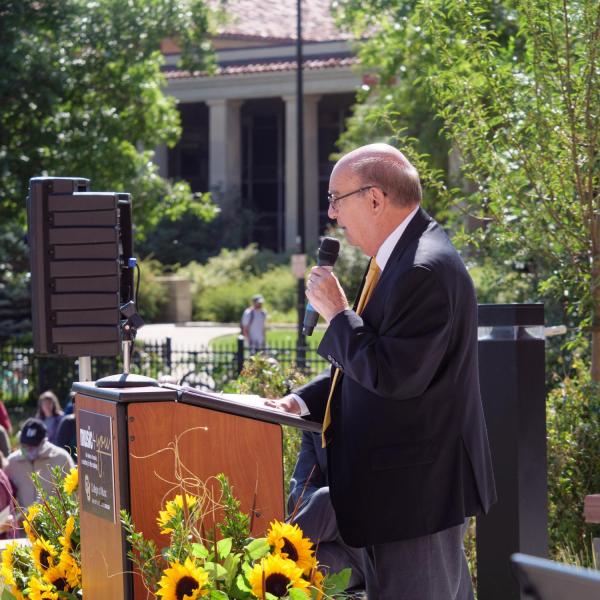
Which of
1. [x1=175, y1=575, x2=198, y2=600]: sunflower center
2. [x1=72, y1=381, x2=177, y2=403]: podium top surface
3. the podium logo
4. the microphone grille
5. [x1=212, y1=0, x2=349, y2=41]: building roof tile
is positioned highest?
[x1=212, y1=0, x2=349, y2=41]: building roof tile

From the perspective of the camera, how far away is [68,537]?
4293 mm

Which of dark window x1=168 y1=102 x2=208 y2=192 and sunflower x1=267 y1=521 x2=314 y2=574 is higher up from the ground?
dark window x1=168 y1=102 x2=208 y2=192

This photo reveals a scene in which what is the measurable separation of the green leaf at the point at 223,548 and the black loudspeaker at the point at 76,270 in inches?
124

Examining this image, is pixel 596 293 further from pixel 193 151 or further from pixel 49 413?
pixel 193 151

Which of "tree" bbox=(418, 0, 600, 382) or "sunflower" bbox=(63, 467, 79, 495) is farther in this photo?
"tree" bbox=(418, 0, 600, 382)

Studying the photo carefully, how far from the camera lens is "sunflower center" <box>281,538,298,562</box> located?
3533mm

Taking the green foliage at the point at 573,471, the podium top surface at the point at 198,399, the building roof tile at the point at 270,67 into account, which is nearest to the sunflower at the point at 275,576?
the podium top surface at the point at 198,399

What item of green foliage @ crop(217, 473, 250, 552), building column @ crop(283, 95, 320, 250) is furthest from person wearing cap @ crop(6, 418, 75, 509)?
building column @ crop(283, 95, 320, 250)

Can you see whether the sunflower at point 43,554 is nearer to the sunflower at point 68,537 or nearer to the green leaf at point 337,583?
the sunflower at point 68,537

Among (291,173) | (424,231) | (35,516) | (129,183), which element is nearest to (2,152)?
(129,183)

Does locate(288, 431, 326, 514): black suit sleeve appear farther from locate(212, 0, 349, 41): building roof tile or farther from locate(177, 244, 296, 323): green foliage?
locate(212, 0, 349, 41): building roof tile

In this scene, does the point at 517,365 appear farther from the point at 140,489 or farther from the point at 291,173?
the point at 291,173

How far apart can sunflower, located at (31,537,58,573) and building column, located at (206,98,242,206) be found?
138 ft

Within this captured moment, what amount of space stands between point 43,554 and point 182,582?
1.22 metres
